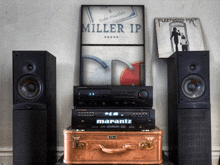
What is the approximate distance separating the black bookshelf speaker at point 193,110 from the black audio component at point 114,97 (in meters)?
0.20

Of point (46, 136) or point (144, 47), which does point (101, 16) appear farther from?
point (46, 136)

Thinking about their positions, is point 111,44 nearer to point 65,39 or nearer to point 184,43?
point 65,39

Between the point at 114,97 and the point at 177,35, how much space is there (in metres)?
0.78

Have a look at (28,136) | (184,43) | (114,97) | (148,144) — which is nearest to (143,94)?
(114,97)

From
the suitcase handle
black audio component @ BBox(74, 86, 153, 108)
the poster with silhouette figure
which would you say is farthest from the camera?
the poster with silhouette figure

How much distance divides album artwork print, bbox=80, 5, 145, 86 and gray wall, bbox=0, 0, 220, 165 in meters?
0.07

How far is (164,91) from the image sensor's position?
1569 millimetres

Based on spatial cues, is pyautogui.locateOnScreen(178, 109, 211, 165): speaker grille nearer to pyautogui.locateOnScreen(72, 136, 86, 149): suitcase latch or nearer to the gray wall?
the gray wall

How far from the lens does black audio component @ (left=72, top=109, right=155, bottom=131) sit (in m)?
1.16

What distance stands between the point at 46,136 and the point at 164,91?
97cm

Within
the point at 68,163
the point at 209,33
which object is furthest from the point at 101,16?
the point at 68,163

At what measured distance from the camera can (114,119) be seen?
1162 mm

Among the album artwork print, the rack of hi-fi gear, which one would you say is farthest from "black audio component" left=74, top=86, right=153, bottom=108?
the album artwork print

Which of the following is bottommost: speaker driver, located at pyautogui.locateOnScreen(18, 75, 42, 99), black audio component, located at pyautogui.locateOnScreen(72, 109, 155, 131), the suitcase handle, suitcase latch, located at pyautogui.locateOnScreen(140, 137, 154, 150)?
the suitcase handle
